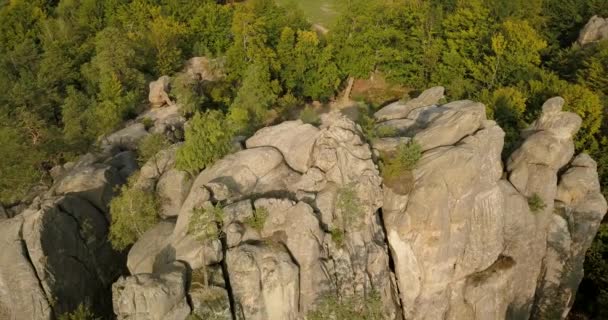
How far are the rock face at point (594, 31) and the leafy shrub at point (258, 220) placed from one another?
175 ft

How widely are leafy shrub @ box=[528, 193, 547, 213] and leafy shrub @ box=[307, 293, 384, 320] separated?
12501 millimetres

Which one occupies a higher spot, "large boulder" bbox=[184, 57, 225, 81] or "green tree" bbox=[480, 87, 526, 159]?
"green tree" bbox=[480, 87, 526, 159]

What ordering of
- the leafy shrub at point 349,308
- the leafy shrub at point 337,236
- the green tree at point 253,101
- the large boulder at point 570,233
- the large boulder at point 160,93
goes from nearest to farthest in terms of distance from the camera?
the leafy shrub at point 349,308
the leafy shrub at point 337,236
the large boulder at point 570,233
the green tree at point 253,101
the large boulder at point 160,93

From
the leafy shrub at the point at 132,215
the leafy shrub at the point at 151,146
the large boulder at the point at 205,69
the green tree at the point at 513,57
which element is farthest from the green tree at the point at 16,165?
the green tree at the point at 513,57

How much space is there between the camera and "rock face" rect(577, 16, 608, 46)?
201 feet

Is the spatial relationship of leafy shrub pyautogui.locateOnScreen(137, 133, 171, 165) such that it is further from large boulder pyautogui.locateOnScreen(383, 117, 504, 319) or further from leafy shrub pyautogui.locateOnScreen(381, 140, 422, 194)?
large boulder pyautogui.locateOnScreen(383, 117, 504, 319)

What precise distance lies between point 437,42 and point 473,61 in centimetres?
503

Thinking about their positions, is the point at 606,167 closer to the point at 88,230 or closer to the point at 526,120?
the point at 526,120

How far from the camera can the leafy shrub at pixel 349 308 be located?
24141 mm

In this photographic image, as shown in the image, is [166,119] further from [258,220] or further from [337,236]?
[337,236]

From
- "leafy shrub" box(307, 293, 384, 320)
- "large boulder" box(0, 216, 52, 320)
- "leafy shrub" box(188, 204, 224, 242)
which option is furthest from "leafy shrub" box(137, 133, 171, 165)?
"leafy shrub" box(307, 293, 384, 320)

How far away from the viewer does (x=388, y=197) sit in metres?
→ 29.2

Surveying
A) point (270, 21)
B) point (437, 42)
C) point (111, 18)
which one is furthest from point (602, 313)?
point (111, 18)

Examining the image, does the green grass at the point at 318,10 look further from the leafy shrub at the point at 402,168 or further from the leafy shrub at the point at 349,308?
the leafy shrub at the point at 349,308
